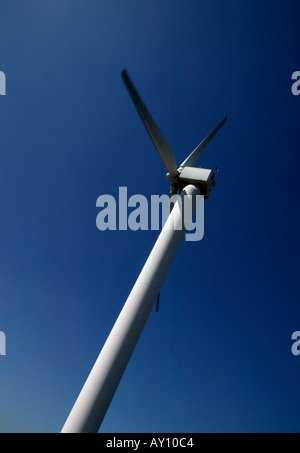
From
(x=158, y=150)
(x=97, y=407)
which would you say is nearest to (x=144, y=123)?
(x=158, y=150)

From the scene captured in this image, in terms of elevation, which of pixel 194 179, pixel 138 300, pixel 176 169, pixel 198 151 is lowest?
pixel 138 300

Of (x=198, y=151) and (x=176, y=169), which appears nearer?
(x=176, y=169)

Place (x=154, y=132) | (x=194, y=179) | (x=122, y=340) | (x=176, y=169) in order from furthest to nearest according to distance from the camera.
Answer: (x=176, y=169) < (x=194, y=179) < (x=154, y=132) < (x=122, y=340)

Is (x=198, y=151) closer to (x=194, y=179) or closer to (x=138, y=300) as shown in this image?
(x=194, y=179)

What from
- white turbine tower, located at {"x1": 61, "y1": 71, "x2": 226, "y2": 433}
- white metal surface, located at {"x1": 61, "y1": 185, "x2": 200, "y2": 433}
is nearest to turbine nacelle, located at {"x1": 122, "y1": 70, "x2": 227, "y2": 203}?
white turbine tower, located at {"x1": 61, "y1": 71, "x2": 226, "y2": 433}

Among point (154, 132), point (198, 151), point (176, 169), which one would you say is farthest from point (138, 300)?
point (198, 151)
